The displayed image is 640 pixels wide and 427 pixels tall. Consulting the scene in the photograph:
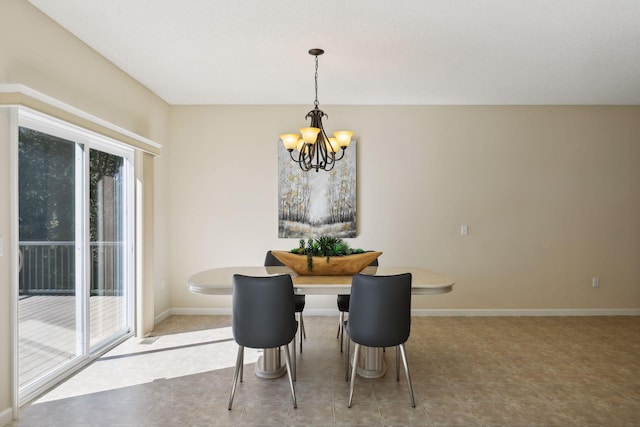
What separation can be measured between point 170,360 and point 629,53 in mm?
4626

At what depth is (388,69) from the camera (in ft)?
12.2

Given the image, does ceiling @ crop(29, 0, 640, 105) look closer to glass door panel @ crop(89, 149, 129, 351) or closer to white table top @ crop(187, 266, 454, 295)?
glass door panel @ crop(89, 149, 129, 351)

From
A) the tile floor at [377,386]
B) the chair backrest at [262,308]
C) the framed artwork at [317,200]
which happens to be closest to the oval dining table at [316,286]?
the tile floor at [377,386]

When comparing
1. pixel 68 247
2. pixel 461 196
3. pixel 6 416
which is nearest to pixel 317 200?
pixel 461 196

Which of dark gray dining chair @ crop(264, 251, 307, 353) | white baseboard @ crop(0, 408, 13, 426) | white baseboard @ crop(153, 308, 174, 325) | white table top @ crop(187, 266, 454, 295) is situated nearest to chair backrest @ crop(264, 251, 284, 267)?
dark gray dining chair @ crop(264, 251, 307, 353)

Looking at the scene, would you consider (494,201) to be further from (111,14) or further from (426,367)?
(111,14)

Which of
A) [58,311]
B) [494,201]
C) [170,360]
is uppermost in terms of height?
[494,201]

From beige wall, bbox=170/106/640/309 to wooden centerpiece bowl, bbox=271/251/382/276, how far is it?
180 centimetres

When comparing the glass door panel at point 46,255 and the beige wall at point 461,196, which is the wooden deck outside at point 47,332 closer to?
the glass door panel at point 46,255

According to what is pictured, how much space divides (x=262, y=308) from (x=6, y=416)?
1640 mm

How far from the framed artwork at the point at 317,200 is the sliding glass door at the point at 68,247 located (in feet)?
5.65

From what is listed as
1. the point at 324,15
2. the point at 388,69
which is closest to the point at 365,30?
the point at 324,15

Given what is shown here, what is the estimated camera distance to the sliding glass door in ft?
9.01

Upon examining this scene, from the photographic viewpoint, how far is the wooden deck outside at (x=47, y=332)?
108 inches
